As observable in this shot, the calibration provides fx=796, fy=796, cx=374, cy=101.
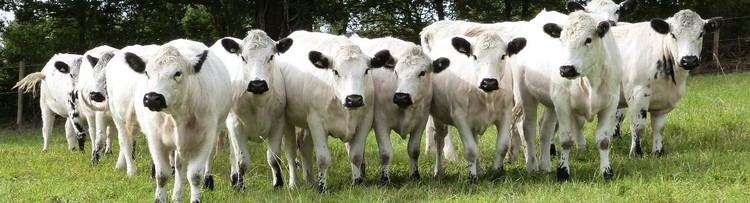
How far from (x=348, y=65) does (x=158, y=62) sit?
7.05 feet

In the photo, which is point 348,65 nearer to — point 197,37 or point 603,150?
point 603,150

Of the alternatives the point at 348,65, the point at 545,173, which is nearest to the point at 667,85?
the point at 545,173

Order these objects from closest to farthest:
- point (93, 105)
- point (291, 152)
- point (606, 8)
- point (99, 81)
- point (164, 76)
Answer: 1. point (164, 76)
2. point (291, 152)
3. point (99, 81)
4. point (93, 105)
5. point (606, 8)

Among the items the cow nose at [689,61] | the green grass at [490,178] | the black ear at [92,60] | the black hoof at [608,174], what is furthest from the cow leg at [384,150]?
the black ear at [92,60]

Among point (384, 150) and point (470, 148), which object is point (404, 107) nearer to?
point (384, 150)

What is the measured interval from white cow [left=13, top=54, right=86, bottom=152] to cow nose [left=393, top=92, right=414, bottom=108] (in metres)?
6.31

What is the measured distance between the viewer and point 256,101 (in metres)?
8.51

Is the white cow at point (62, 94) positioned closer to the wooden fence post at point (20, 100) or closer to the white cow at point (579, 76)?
the wooden fence post at point (20, 100)

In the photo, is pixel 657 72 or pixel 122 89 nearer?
pixel 122 89

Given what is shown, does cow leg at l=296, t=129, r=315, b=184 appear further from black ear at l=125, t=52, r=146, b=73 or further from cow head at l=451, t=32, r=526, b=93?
black ear at l=125, t=52, r=146, b=73

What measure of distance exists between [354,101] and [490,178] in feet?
6.06

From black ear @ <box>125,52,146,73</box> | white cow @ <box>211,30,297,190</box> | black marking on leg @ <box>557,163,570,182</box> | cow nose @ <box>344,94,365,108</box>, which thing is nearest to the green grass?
black marking on leg @ <box>557,163,570,182</box>

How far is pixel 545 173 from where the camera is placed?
8.88 meters

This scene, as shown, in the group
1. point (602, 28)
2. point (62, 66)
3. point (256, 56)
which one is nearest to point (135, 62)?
point (256, 56)
